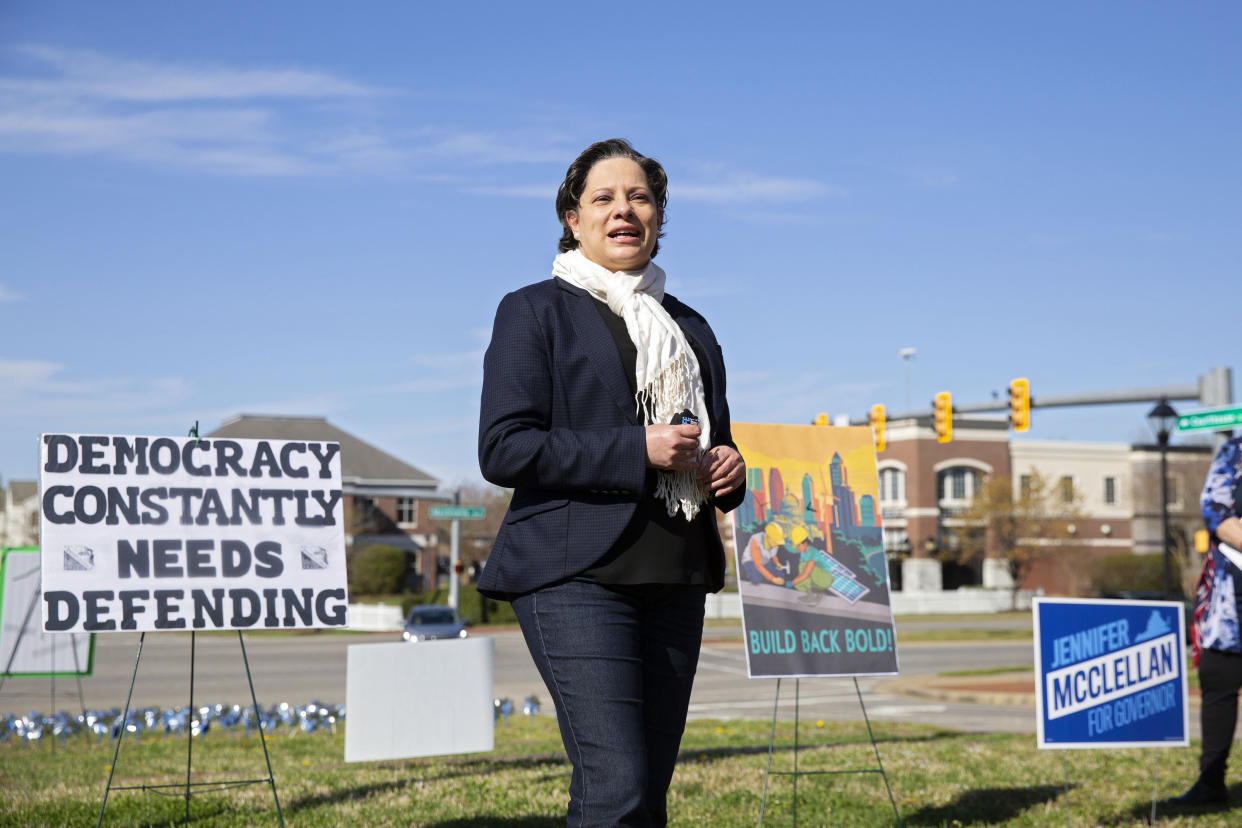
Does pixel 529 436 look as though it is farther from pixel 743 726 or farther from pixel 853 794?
pixel 743 726

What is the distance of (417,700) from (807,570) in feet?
7.55

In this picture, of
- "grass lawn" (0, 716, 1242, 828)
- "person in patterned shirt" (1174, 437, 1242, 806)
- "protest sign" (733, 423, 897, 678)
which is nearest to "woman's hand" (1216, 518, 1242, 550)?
"person in patterned shirt" (1174, 437, 1242, 806)

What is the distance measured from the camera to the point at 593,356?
3086mm

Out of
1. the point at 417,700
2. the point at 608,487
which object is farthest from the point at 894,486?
the point at 608,487

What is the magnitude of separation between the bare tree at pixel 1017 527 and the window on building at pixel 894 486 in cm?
385

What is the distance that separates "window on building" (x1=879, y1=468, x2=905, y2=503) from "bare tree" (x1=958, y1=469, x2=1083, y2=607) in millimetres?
3849

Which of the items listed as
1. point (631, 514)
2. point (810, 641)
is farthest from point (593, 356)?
point (810, 641)

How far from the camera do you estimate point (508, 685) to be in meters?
20.9

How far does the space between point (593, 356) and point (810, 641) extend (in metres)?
3.48

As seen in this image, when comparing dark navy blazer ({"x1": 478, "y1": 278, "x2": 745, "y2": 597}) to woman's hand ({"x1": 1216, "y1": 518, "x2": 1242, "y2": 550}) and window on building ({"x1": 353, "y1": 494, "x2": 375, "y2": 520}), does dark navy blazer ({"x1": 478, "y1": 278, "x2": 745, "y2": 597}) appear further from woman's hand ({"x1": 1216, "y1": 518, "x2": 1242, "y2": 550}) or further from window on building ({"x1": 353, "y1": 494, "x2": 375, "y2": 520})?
window on building ({"x1": 353, "y1": 494, "x2": 375, "y2": 520})

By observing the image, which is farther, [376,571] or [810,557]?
[376,571]

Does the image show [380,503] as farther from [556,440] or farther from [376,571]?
[556,440]

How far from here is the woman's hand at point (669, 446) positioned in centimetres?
289

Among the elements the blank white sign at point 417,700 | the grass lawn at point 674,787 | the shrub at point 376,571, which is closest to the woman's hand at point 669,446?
the grass lawn at point 674,787
